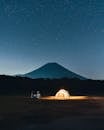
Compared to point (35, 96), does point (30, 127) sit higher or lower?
lower

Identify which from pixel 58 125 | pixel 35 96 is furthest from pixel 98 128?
pixel 35 96

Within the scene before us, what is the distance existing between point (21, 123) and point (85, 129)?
4412 mm

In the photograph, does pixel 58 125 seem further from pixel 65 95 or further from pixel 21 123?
pixel 65 95

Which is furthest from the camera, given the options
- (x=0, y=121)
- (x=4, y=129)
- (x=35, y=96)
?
(x=35, y=96)

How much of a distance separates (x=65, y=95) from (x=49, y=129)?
35.3 meters

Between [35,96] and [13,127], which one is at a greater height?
[35,96]

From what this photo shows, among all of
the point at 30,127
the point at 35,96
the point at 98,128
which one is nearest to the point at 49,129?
the point at 30,127

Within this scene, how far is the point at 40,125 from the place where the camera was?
67.4ft

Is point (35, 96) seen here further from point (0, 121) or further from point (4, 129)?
point (4, 129)

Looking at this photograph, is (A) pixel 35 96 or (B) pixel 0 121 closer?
(B) pixel 0 121

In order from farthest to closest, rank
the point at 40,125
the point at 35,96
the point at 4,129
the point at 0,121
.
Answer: the point at 35,96, the point at 0,121, the point at 40,125, the point at 4,129

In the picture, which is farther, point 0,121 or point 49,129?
point 0,121

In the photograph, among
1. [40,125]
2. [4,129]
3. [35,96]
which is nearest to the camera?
[4,129]

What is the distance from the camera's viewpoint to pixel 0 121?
2222 centimetres
